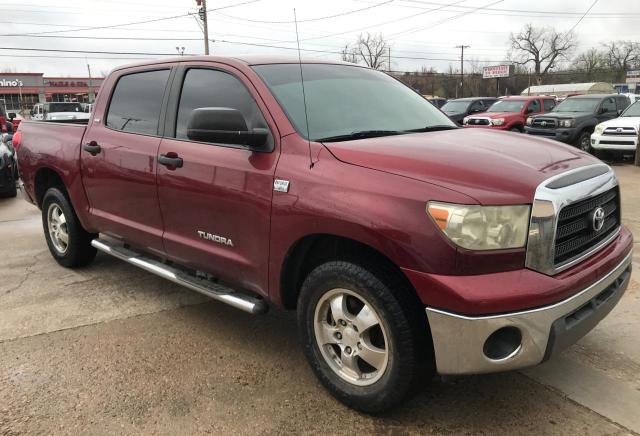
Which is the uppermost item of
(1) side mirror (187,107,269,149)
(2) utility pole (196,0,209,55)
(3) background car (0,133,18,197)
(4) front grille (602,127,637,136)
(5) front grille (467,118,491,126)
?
(2) utility pole (196,0,209,55)

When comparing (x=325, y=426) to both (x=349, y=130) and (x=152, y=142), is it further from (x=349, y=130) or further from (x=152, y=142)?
(x=152, y=142)

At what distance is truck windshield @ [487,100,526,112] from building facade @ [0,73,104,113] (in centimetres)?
6653

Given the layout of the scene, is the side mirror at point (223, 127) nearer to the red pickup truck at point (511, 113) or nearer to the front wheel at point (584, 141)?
the red pickup truck at point (511, 113)

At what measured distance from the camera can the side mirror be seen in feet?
9.55

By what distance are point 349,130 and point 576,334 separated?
1584 mm

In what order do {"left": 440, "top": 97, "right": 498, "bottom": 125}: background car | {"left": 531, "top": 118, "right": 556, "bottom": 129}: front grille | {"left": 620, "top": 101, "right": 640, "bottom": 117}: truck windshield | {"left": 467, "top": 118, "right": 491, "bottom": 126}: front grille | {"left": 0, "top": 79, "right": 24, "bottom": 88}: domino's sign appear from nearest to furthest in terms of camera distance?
1. {"left": 620, "top": 101, "right": 640, "bottom": 117}: truck windshield
2. {"left": 531, "top": 118, "right": 556, "bottom": 129}: front grille
3. {"left": 467, "top": 118, "right": 491, "bottom": 126}: front grille
4. {"left": 440, "top": 97, "right": 498, "bottom": 125}: background car
5. {"left": 0, "top": 79, "right": 24, "bottom": 88}: domino's sign

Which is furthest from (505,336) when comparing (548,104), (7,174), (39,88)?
(39,88)

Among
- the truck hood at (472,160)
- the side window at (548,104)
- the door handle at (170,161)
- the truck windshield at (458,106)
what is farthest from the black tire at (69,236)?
the truck windshield at (458,106)

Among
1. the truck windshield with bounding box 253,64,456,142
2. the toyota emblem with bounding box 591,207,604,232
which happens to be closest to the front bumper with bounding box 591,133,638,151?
the truck windshield with bounding box 253,64,456,142

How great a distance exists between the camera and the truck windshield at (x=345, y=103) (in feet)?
10.3

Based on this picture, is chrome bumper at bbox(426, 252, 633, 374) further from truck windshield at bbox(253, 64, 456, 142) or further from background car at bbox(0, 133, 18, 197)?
background car at bbox(0, 133, 18, 197)

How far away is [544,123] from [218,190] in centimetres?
1363

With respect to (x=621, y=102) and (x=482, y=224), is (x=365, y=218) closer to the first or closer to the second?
(x=482, y=224)

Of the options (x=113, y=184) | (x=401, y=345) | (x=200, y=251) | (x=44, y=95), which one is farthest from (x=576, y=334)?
(x=44, y=95)
